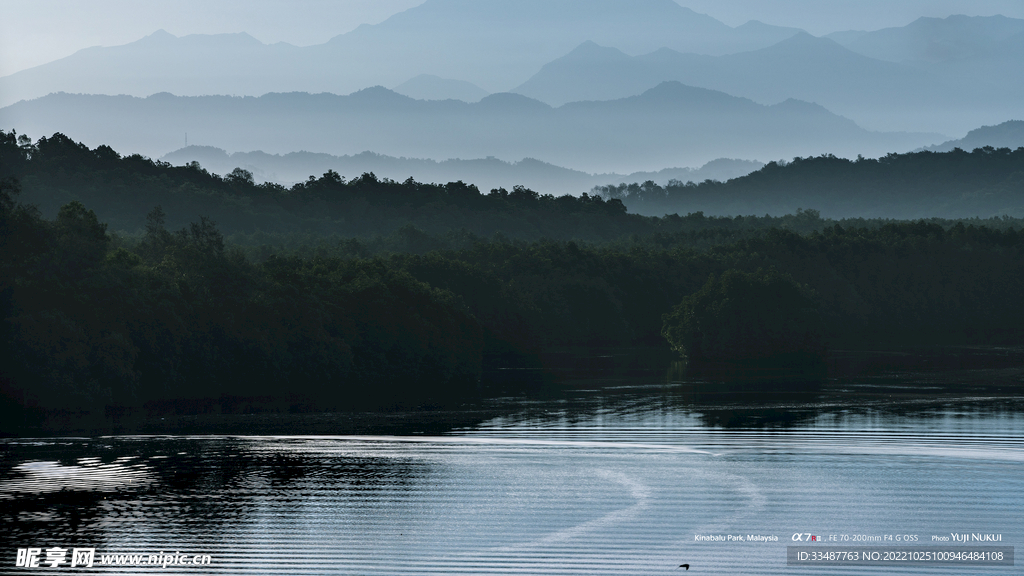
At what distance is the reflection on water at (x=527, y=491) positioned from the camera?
25.7m

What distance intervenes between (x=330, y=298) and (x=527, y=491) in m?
44.2

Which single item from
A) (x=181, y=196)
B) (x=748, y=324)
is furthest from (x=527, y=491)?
(x=181, y=196)

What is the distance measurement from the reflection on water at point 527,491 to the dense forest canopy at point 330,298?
13.4 m

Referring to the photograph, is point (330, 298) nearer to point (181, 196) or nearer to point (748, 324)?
point (748, 324)

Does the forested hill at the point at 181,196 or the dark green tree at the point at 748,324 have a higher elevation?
the forested hill at the point at 181,196

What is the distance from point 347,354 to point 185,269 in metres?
12.5

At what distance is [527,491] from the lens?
108 feet

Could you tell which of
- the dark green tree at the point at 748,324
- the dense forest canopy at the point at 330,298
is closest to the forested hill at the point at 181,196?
the dense forest canopy at the point at 330,298

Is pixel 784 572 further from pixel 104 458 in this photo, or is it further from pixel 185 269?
pixel 185 269

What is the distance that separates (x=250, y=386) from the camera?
2591 inches

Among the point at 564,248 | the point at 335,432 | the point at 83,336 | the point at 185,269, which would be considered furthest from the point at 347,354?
the point at 564,248

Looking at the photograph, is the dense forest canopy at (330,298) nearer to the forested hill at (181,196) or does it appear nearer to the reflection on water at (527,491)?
the forested hill at (181,196)

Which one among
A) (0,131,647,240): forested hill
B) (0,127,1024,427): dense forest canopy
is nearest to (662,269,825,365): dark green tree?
(0,127,1024,427): dense forest canopy

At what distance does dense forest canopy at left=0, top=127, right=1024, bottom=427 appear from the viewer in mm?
56625
